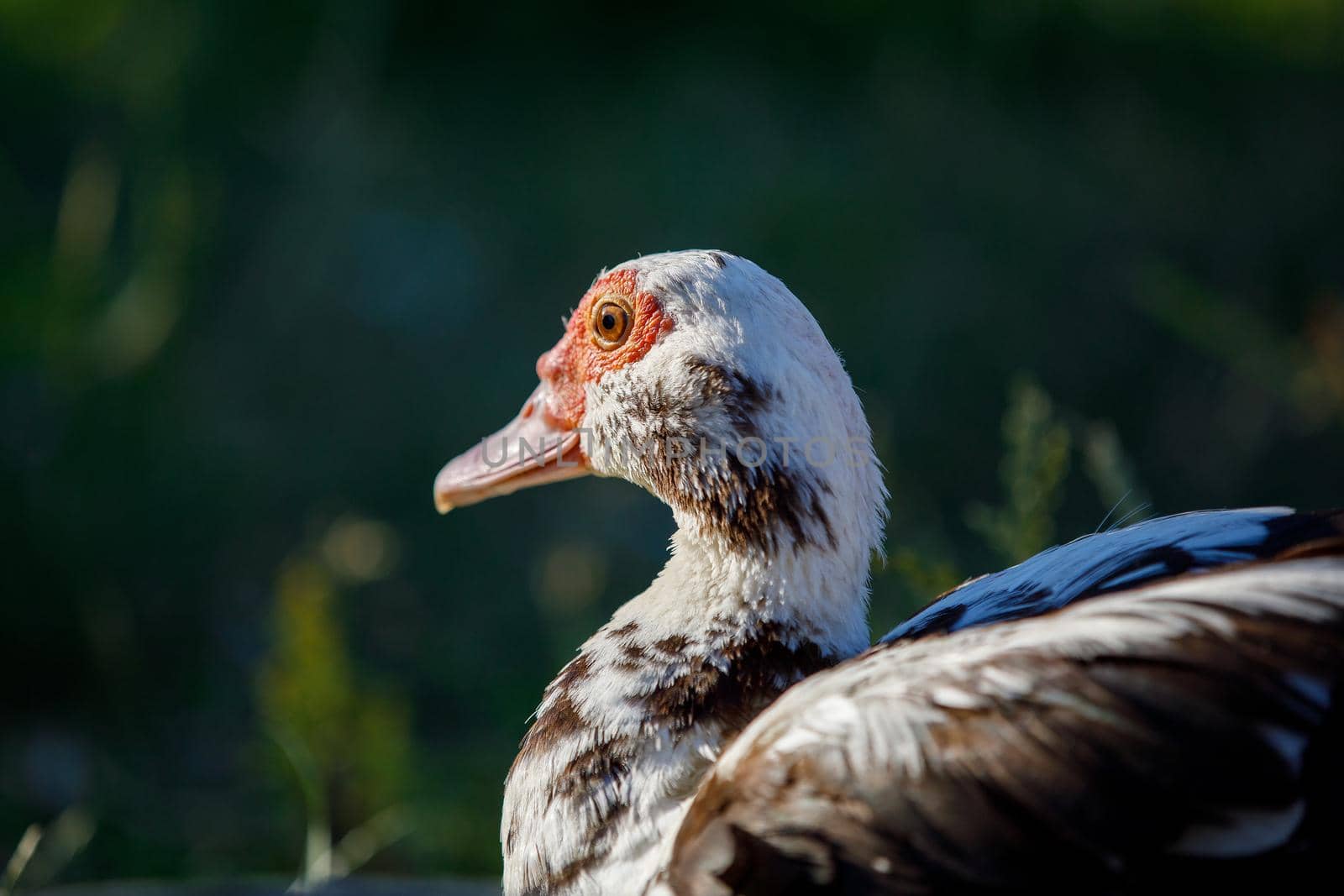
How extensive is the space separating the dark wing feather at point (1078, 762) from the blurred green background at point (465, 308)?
1342mm

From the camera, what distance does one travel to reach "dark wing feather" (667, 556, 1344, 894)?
144 centimetres

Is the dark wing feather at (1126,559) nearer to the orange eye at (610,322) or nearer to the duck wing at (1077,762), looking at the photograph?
the duck wing at (1077,762)

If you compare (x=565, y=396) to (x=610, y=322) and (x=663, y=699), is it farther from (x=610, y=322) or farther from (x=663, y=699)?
(x=663, y=699)

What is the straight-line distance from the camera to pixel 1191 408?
4527mm

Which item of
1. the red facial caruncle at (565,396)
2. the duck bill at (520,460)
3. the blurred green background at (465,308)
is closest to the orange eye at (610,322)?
the red facial caruncle at (565,396)

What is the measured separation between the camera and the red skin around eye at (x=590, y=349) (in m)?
1.99

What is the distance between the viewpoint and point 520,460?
7.30ft

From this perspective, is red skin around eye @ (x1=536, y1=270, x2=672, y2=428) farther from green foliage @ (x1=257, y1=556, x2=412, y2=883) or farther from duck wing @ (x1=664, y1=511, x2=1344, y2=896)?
green foliage @ (x1=257, y1=556, x2=412, y2=883)

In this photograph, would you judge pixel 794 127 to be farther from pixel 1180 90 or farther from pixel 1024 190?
pixel 1180 90

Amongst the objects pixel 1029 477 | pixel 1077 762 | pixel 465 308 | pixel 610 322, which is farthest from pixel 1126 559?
pixel 465 308

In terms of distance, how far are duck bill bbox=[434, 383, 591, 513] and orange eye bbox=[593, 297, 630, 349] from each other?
0.16m

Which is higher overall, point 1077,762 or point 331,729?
point 1077,762

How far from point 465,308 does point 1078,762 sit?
4055 millimetres

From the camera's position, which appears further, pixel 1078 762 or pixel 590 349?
pixel 590 349
